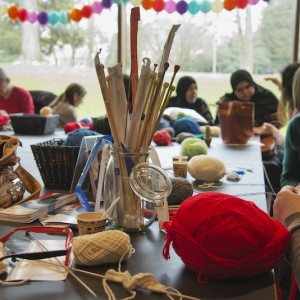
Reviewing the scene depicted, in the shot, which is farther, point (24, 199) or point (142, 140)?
point (24, 199)

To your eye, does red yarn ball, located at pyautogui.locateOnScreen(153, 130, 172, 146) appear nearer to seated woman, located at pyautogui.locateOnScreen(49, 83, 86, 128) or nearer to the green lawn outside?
seated woman, located at pyautogui.locateOnScreen(49, 83, 86, 128)

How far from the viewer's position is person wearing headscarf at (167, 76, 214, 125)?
14.3ft

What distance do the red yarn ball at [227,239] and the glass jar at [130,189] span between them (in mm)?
179

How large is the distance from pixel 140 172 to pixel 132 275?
24 centimetres

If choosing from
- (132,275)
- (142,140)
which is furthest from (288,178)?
(132,275)

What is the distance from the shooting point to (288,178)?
1.95 metres

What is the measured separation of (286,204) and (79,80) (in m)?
4.49

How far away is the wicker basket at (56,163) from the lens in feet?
4.42

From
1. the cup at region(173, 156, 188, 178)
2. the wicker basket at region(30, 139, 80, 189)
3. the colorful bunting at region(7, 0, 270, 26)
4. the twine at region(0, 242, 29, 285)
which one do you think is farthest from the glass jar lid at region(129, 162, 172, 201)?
the colorful bunting at region(7, 0, 270, 26)

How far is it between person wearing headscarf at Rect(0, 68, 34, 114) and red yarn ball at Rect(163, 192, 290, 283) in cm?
389

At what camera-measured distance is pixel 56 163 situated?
1372 mm

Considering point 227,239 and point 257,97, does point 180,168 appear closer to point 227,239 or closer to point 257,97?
point 227,239

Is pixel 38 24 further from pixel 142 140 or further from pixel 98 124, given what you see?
pixel 142 140

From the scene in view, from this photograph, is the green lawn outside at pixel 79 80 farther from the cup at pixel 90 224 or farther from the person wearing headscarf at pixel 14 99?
the cup at pixel 90 224
